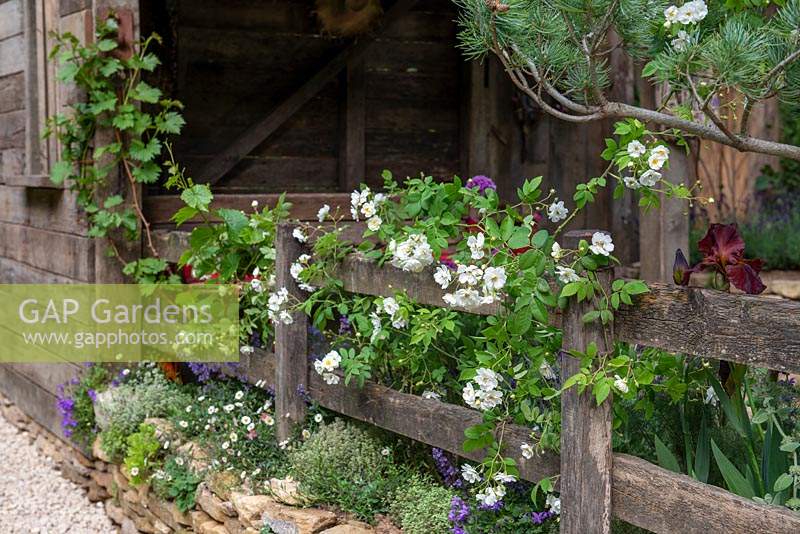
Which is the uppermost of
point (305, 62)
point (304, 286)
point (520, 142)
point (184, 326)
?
point (305, 62)

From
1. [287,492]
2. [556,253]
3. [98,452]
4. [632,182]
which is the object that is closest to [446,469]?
[287,492]

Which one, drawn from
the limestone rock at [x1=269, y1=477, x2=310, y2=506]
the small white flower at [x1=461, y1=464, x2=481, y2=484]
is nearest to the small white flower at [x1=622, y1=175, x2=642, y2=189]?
the small white flower at [x1=461, y1=464, x2=481, y2=484]

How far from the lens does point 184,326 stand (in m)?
5.21

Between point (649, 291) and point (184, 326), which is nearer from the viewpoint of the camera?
point (649, 291)

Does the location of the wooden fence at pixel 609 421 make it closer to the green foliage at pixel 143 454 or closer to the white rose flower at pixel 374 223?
the white rose flower at pixel 374 223

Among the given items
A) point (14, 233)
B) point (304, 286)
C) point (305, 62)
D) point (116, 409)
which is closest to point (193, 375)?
point (116, 409)

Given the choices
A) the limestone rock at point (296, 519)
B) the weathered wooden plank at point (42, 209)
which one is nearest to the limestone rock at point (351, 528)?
the limestone rock at point (296, 519)

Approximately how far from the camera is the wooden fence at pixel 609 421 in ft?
8.06

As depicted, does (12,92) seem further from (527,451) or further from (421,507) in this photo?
(527,451)

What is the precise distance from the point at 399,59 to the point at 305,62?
705 millimetres

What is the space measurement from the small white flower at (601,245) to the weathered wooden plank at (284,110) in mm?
4574

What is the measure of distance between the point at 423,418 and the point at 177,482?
153 cm

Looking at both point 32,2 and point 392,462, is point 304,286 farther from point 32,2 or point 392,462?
point 32,2

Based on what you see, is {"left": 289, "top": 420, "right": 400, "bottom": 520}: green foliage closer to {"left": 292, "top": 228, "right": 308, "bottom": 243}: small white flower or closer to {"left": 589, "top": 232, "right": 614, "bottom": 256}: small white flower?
{"left": 292, "top": 228, "right": 308, "bottom": 243}: small white flower
